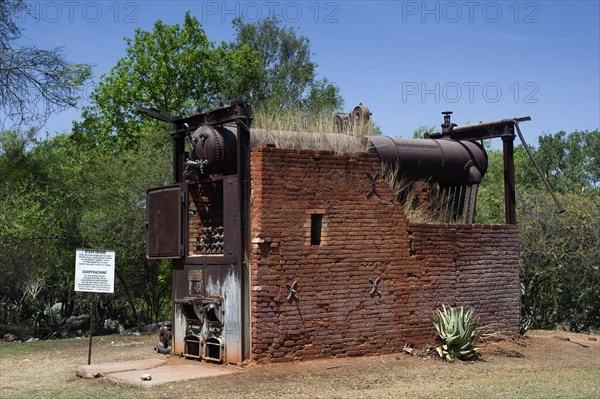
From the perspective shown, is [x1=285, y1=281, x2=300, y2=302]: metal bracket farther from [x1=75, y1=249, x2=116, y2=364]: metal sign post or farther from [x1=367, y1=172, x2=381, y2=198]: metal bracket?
[x1=75, y1=249, x2=116, y2=364]: metal sign post

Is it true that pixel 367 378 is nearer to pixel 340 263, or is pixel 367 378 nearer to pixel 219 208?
pixel 340 263

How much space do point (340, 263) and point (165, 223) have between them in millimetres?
3314

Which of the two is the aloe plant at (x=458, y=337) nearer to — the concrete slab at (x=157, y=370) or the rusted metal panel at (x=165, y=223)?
the concrete slab at (x=157, y=370)

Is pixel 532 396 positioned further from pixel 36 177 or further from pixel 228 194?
pixel 36 177

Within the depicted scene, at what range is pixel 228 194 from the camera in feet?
43.5

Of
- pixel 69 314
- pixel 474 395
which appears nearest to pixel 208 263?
pixel 474 395

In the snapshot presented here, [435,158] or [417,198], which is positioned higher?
[435,158]

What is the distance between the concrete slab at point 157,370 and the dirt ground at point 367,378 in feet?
0.68

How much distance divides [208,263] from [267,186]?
181 cm

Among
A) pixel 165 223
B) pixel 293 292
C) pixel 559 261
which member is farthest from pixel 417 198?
pixel 559 261

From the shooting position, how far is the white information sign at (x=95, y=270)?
1380 centimetres

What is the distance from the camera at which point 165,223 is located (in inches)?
572

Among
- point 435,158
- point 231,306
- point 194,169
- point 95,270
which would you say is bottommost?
point 231,306

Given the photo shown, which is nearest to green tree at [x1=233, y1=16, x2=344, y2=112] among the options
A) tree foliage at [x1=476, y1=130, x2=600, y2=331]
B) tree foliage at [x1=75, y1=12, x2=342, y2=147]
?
tree foliage at [x1=75, y1=12, x2=342, y2=147]
